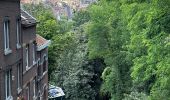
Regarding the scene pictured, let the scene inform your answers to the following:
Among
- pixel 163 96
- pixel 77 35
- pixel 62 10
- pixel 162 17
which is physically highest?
pixel 162 17

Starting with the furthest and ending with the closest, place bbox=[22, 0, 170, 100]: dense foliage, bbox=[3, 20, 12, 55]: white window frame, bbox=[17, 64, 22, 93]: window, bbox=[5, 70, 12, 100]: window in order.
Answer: bbox=[17, 64, 22, 93]: window → bbox=[5, 70, 12, 100]: window → bbox=[3, 20, 12, 55]: white window frame → bbox=[22, 0, 170, 100]: dense foliage

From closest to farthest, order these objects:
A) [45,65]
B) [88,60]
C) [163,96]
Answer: [163,96], [45,65], [88,60]

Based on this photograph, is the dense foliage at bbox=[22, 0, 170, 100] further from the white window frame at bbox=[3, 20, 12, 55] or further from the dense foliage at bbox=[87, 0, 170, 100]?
the white window frame at bbox=[3, 20, 12, 55]

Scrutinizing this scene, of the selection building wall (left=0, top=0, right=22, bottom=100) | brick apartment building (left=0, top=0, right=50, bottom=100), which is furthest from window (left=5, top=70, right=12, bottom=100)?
building wall (left=0, top=0, right=22, bottom=100)

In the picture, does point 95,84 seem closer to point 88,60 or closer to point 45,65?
point 88,60

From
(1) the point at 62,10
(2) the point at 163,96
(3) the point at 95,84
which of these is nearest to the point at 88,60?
(3) the point at 95,84

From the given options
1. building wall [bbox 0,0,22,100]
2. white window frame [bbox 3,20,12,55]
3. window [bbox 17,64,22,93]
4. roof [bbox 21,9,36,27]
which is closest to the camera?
building wall [bbox 0,0,22,100]

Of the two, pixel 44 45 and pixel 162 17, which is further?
pixel 44 45

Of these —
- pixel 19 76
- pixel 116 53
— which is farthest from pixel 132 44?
pixel 116 53
